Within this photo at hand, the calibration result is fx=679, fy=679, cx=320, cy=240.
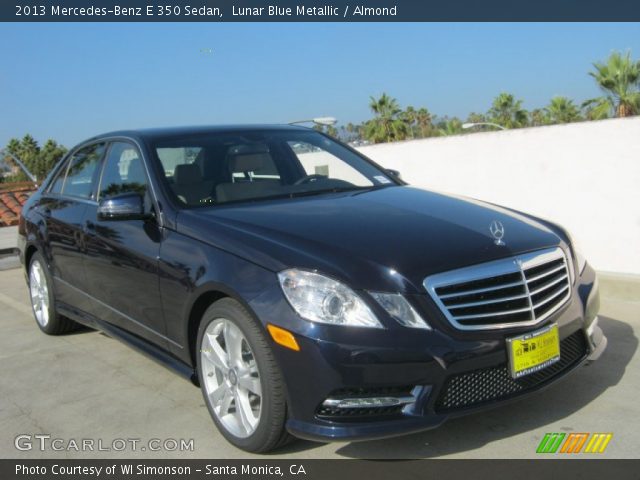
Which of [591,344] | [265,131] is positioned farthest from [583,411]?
[265,131]

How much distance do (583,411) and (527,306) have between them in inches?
32.1

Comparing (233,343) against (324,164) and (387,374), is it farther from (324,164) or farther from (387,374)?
(324,164)

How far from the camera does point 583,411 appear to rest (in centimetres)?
344

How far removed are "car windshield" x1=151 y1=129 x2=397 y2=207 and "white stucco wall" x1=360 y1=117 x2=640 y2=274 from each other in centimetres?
282

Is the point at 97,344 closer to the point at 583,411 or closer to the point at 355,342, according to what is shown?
the point at 355,342

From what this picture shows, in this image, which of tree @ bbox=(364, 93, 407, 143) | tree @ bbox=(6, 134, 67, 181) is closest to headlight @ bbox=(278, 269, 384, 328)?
tree @ bbox=(364, 93, 407, 143)

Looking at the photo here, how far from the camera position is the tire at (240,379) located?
9.58 ft


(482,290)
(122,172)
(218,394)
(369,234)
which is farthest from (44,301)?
(482,290)

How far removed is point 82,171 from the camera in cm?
511

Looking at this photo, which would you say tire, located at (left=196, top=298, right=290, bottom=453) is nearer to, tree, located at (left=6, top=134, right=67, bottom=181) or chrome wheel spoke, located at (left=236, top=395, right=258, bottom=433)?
chrome wheel spoke, located at (left=236, top=395, right=258, bottom=433)

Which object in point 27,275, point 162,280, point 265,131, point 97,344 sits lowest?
point 97,344

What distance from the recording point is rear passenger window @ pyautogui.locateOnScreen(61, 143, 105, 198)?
16.1 feet

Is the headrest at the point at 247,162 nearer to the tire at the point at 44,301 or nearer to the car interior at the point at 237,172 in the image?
the car interior at the point at 237,172

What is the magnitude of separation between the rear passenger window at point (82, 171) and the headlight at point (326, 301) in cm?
253
